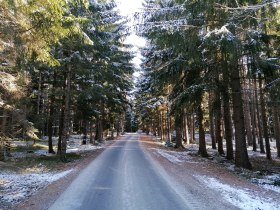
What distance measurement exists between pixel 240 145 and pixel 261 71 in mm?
3748

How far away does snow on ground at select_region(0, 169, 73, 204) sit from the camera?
9.69 m

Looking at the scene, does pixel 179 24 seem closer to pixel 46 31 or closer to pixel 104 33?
pixel 46 31

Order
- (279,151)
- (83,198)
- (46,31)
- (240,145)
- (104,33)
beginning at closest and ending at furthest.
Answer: (46,31)
(83,198)
(240,145)
(104,33)
(279,151)

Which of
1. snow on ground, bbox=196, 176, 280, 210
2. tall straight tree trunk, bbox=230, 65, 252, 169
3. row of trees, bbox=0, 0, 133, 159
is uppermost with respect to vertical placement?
row of trees, bbox=0, 0, 133, 159

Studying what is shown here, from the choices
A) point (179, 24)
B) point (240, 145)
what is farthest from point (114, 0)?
point (240, 145)

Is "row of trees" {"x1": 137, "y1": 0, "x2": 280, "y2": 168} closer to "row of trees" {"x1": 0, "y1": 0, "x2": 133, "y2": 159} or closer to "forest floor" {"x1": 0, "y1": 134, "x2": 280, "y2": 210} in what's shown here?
"row of trees" {"x1": 0, "y1": 0, "x2": 133, "y2": 159}

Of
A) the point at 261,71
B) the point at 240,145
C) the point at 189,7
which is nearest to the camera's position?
the point at 189,7

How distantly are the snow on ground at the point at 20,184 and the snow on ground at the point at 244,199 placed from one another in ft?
Answer: 20.1

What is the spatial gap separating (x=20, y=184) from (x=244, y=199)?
8.10 metres

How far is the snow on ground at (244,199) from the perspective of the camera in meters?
7.87

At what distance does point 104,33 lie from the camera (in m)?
20.4

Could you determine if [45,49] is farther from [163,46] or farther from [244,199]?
[244,199]

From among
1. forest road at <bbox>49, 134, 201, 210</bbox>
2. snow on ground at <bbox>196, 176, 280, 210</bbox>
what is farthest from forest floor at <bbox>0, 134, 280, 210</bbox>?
forest road at <bbox>49, 134, 201, 210</bbox>

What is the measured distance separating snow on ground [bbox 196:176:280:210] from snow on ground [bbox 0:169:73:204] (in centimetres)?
612
